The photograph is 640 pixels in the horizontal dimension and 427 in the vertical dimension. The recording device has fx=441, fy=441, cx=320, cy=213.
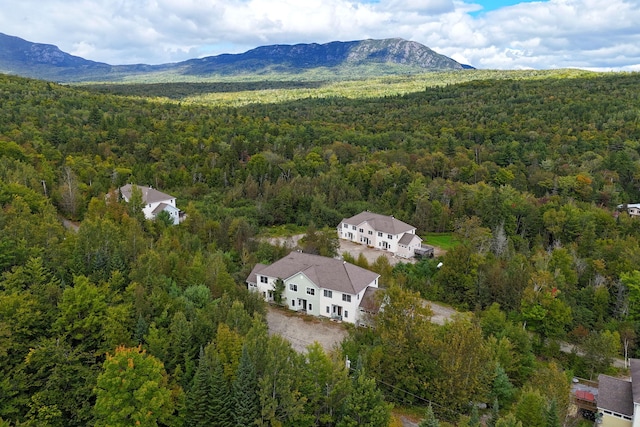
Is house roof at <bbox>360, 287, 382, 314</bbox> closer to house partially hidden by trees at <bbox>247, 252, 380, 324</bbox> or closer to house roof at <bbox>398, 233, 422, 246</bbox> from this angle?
house partially hidden by trees at <bbox>247, 252, 380, 324</bbox>

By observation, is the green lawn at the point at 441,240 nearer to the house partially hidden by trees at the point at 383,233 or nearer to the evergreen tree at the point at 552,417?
the house partially hidden by trees at the point at 383,233

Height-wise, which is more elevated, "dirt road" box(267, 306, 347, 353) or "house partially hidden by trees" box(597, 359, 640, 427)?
"house partially hidden by trees" box(597, 359, 640, 427)

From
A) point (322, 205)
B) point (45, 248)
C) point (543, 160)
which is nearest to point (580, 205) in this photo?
point (543, 160)

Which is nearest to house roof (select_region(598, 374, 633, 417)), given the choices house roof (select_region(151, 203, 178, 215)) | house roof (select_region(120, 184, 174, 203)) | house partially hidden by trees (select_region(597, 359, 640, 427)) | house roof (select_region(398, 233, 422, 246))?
house partially hidden by trees (select_region(597, 359, 640, 427))

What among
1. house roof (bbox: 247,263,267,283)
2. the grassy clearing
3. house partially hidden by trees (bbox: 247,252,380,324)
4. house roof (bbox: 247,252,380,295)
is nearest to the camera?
house partially hidden by trees (bbox: 247,252,380,324)

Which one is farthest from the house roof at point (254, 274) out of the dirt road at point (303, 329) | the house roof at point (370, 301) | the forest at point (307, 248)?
the house roof at point (370, 301)

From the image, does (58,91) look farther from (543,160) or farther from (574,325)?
(574,325)

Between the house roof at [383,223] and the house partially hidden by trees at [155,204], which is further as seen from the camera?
the house partially hidden by trees at [155,204]
